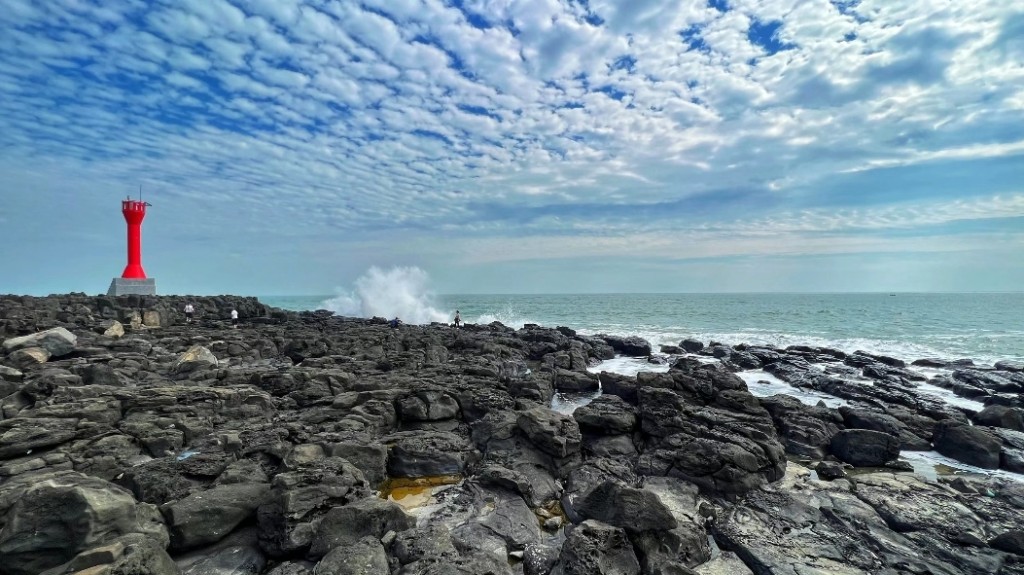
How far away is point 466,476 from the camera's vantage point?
9023 mm

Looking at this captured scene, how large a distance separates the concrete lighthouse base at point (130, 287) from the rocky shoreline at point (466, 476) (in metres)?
32.4

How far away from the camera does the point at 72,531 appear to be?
529cm

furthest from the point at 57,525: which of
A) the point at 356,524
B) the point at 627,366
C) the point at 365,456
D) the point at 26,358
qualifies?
the point at 627,366

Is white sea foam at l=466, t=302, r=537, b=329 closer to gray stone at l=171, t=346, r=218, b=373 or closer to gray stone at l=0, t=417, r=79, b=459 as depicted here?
gray stone at l=171, t=346, r=218, b=373

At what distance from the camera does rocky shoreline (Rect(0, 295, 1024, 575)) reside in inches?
226

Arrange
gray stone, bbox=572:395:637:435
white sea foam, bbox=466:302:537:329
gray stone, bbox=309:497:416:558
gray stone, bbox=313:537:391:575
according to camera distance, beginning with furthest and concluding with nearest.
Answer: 1. white sea foam, bbox=466:302:537:329
2. gray stone, bbox=572:395:637:435
3. gray stone, bbox=309:497:416:558
4. gray stone, bbox=313:537:391:575

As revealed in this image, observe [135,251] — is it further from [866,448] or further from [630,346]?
[866,448]

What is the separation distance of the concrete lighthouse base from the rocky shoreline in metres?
32.4

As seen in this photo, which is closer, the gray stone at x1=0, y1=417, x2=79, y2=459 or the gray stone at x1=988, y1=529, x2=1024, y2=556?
the gray stone at x1=988, y1=529, x2=1024, y2=556

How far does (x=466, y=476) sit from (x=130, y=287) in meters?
48.4

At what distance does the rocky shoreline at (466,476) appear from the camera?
5.74 meters

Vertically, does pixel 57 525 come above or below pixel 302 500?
above

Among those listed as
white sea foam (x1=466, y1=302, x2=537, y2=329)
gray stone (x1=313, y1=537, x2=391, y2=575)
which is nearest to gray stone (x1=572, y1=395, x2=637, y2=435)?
gray stone (x1=313, y1=537, x2=391, y2=575)

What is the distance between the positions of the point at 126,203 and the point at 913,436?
2385 inches
